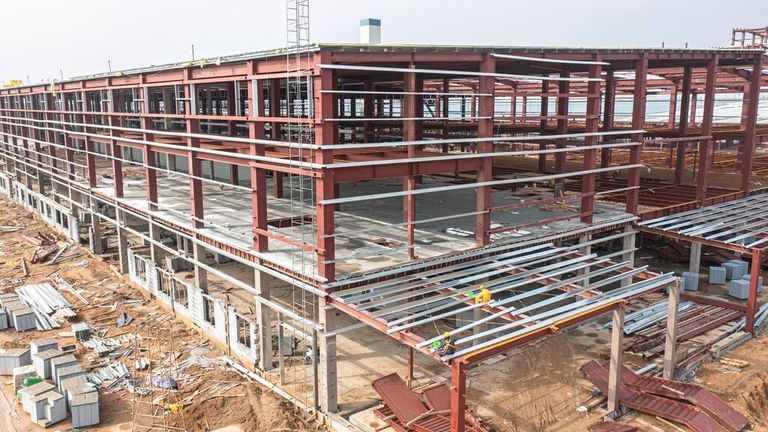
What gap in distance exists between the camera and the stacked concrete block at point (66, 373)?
14875 millimetres

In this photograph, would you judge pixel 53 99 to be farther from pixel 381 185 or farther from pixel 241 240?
pixel 241 240

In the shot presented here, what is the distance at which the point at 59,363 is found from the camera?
619 inches

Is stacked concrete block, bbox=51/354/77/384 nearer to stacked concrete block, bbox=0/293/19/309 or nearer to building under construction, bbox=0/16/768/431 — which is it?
building under construction, bbox=0/16/768/431

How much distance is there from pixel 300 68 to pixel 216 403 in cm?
851

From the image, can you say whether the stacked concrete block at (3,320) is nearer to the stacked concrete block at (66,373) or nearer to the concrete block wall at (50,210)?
the stacked concrete block at (66,373)

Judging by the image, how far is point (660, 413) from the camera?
1308 cm

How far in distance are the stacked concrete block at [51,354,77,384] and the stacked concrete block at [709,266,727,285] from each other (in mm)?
22524

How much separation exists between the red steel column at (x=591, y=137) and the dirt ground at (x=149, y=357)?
36.3 feet

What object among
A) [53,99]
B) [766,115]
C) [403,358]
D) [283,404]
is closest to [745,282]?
[403,358]

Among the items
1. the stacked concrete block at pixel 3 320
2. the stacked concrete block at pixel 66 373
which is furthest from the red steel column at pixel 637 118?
the stacked concrete block at pixel 3 320

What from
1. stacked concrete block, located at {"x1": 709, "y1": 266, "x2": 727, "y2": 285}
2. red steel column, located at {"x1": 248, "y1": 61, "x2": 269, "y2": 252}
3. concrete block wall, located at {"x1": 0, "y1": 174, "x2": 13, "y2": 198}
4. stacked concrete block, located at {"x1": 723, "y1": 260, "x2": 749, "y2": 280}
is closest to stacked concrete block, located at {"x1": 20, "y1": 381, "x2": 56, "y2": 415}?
red steel column, located at {"x1": 248, "y1": 61, "x2": 269, "y2": 252}

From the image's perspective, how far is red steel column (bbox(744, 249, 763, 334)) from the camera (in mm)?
17188

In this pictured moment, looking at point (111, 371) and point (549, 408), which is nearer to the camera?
point (549, 408)

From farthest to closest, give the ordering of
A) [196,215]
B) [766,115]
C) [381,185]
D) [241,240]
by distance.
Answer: [766,115], [381,185], [196,215], [241,240]
